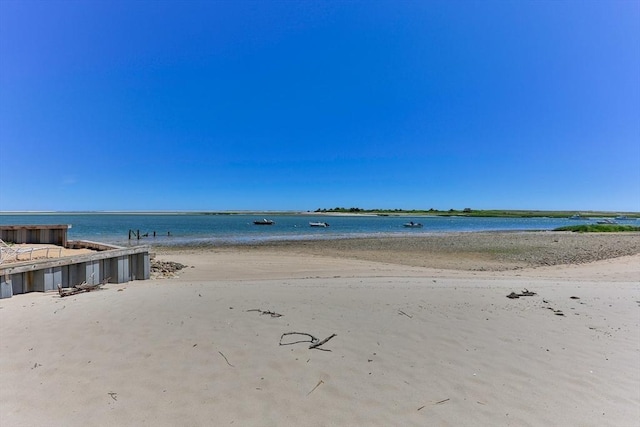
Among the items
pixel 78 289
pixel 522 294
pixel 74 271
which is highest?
pixel 74 271

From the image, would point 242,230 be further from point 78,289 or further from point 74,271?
point 78,289

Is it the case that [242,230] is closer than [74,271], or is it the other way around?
[74,271]

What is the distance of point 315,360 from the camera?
4367 mm

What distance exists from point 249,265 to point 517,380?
1323 centimetres

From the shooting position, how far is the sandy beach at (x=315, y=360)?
11.0 ft

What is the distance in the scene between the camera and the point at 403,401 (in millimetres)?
3543

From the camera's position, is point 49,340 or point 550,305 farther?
point 550,305

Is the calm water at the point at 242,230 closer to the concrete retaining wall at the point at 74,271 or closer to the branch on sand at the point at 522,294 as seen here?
the concrete retaining wall at the point at 74,271

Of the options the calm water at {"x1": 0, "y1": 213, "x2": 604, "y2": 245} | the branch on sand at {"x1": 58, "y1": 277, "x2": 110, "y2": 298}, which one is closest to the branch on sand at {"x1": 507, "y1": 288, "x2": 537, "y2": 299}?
the branch on sand at {"x1": 58, "y1": 277, "x2": 110, "y2": 298}

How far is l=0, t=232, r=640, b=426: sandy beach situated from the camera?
3.34 meters

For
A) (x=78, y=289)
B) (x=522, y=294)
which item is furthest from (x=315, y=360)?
(x=522, y=294)

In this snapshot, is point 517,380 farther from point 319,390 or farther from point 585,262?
point 585,262

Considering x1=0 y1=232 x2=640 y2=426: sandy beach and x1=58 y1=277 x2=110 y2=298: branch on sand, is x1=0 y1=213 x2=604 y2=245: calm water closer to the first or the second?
x1=58 y1=277 x2=110 y2=298: branch on sand

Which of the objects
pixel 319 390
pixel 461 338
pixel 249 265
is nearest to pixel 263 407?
pixel 319 390
